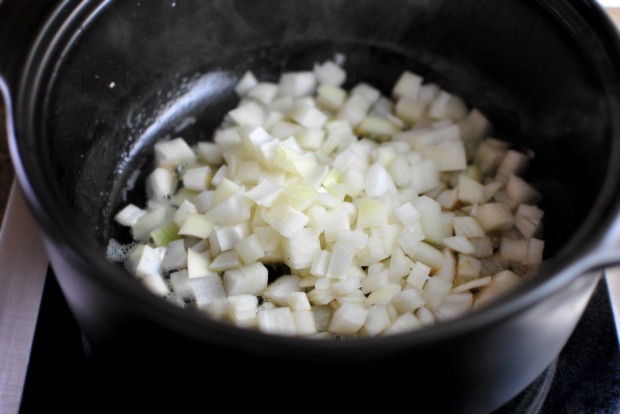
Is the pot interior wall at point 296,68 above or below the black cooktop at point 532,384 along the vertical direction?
above

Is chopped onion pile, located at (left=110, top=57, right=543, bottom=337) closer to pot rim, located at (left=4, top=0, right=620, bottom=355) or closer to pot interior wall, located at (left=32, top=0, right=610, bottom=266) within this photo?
pot interior wall, located at (left=32, top=0, right=610, bottom=266)

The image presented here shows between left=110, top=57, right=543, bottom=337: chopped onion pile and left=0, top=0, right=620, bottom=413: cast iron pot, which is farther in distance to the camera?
left=110, top=57, right=543, bottom=337: chopped onion pile

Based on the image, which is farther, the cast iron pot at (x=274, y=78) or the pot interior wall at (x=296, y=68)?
the pot interior wall at (x=296, y=68)

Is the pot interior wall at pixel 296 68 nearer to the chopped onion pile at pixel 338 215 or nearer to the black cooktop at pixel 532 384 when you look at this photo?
the chopped onion pile at pixel 338 215

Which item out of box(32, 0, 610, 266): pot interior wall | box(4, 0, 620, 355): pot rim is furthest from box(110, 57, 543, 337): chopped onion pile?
box(4, 0, 620, 355): pot rim

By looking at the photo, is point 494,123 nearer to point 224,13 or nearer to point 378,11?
point 378,11

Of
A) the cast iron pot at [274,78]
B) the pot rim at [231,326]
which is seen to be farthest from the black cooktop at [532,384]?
the pot rim at [231,326]

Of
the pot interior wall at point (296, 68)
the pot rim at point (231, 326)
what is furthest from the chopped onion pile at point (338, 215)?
the pot rim at point (231, 326)

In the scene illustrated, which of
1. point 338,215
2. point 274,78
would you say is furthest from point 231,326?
point 274,78
